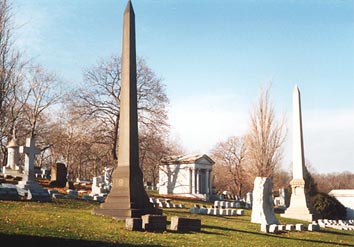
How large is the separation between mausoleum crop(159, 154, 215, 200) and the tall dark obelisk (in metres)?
26.1

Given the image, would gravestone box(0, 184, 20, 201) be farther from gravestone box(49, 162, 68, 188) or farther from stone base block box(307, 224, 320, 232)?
stone base block box(307, 224, 320, 232)

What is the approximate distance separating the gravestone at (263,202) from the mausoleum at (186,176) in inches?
860

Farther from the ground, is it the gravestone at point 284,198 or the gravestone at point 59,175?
the gravestone at point 59,175

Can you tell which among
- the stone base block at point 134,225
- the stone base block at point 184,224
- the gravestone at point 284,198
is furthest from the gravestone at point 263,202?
the gravestone at point 284,198

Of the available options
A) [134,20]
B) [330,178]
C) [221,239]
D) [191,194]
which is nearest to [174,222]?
[221,239]

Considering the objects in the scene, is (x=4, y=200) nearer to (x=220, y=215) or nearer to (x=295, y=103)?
(x=220, y=215)

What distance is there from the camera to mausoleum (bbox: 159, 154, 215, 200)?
133 ft

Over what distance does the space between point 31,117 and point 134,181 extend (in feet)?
115

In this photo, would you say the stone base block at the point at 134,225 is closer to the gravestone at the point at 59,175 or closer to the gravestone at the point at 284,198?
the gravestone at the point at 59,175


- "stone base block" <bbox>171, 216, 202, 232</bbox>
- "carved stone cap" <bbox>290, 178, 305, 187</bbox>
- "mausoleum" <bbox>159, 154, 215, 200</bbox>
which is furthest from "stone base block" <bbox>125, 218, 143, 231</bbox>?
"mausoleum" <bbox>159, 154, 215, 200</bbox>

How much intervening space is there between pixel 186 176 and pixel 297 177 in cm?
1542

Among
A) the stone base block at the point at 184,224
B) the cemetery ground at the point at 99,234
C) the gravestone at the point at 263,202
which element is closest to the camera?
the cemetery ground at the point at 99,234

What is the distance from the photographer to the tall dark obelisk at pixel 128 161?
1347cm

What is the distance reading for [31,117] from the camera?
149 feet
